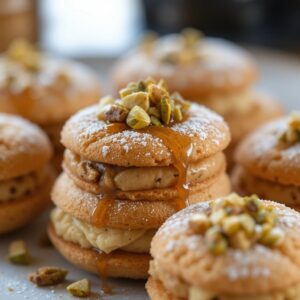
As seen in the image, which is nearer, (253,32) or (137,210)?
(137,210)

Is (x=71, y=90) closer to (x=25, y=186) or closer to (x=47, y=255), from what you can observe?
(x=25, y=186)

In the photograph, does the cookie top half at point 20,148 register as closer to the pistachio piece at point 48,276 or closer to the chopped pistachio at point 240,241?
the pistachio piece at point 48,276

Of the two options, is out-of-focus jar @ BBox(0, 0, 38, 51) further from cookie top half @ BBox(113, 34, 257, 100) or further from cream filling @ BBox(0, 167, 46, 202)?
cream filling @ BBox(0, 167, 46, 202)

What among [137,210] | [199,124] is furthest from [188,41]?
[137,210]

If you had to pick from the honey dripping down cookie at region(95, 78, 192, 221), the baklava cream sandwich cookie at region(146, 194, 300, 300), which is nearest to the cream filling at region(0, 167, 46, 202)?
the honey dripping down cookie at region(95, 78, 192, 221)

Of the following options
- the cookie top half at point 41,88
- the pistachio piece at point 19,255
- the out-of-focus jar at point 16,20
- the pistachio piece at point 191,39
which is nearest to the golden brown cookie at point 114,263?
the pistachio piece at point 19,255

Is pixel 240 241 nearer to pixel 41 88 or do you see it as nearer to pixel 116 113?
pixel 116 113
